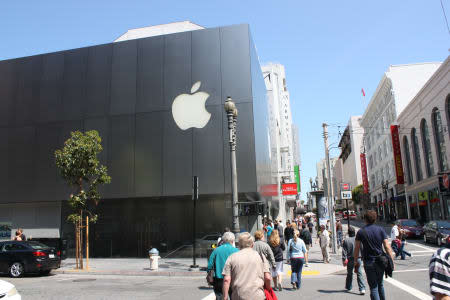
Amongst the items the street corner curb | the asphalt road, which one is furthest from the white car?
the street corner curb

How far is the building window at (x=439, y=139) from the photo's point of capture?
Answer: 40.3 meters

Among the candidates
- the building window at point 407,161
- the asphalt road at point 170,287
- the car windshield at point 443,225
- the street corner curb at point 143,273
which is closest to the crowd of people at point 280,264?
the asphalt road at point 170,287

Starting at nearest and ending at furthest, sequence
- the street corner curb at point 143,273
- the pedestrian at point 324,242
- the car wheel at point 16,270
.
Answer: the car wheel at point 16,270 → the street corner curb at point 143,273 → the pedestrian at point 324,242

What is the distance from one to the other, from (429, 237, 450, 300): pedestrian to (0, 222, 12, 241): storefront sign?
2546 centimetres

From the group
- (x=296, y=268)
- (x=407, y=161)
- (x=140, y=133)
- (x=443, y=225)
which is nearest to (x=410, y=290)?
(x=296, y=268)

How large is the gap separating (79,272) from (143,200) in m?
6.45

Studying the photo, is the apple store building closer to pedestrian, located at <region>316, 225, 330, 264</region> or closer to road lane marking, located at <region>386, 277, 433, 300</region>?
pedestrian, located at <region>316, 225, 330, 264</region>

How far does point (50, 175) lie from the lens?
74.6ft

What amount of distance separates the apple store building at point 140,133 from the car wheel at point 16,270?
739 cm

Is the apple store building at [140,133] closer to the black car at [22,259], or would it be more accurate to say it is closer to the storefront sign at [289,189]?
the black car at [22,259]

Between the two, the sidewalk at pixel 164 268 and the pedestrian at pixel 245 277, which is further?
the sidewalk at pixel 164 268

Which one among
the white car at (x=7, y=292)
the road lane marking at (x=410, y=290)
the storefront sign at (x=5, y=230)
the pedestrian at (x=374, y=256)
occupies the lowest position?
the road lane marking at (x=410, y=290)

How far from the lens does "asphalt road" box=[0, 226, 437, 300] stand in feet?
32.4

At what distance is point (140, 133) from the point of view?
865 inches
